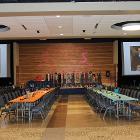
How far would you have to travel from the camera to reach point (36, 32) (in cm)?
2177

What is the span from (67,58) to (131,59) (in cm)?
519

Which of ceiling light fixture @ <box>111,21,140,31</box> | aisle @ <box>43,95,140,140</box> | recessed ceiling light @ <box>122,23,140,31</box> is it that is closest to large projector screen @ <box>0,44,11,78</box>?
ceiling light fixture @ <box>111,21,140,31</box>

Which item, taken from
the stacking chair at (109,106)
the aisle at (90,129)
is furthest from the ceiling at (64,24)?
the aisle at (90,129)

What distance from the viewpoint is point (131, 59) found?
1085 inches

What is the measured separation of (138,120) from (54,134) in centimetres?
348

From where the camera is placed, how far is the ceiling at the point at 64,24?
16.0 metres

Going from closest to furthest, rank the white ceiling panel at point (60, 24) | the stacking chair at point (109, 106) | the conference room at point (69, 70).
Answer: the conference room at point (69, 70), the stacking chair at point (109, 106), the white ceiling panel at point (60, 24)

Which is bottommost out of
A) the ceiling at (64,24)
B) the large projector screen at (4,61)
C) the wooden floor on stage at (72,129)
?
the wooden floor on stage at (72,129)

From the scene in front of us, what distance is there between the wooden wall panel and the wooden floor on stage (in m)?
16.9

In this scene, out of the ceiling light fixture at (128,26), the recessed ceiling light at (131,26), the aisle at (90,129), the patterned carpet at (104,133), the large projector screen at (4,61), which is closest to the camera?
the patterned carpet at (104,133)

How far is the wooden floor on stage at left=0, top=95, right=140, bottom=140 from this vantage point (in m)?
8.73

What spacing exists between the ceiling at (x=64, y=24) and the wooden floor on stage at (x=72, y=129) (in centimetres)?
472

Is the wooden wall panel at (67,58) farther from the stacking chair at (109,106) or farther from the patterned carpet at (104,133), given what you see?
the patterned carpet at (104,133)

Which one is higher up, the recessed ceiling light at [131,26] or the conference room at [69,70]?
the recessed ceiling light at [131,26]
